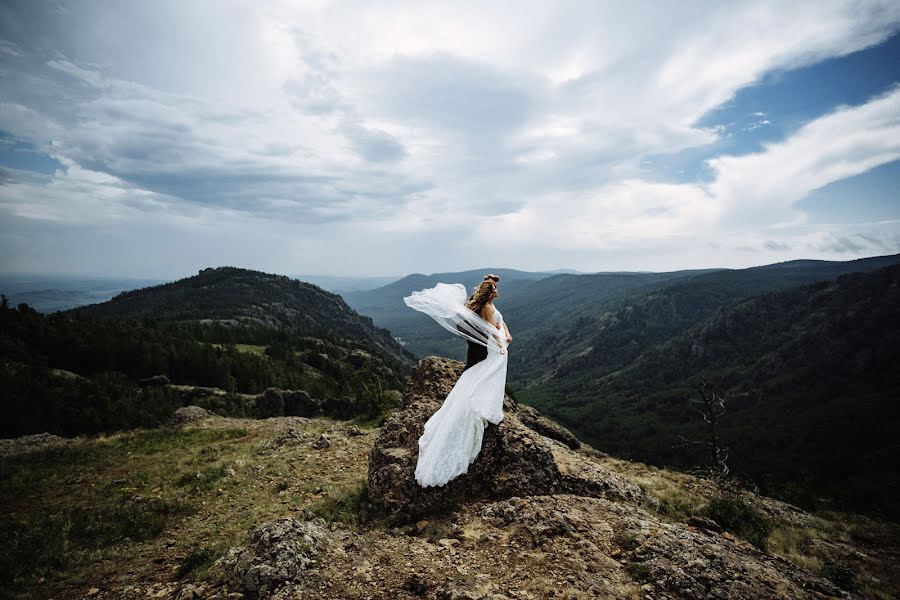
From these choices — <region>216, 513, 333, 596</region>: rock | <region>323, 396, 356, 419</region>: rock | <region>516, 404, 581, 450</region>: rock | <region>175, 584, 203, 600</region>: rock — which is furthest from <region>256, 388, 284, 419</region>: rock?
<region>175, 584, 203, 600</region>: rock

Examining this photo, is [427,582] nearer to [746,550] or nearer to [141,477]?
[746,550]

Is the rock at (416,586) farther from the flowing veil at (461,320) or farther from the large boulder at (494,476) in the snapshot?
the flowing veil at (461,320)

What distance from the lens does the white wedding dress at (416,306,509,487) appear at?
26.7 ft

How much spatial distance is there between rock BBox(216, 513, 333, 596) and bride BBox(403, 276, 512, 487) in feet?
8.02

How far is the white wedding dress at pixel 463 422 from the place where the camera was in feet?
26.7

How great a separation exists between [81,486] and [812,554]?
2078 cm

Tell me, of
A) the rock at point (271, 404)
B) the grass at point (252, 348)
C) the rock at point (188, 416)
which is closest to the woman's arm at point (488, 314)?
the rock at point (188, 416)

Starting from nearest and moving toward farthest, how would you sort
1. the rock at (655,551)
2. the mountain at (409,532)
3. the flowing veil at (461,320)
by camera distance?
1. the rock at (655,551)
2. the mountain at (409,532)
3. the flowing veil at (461,320)

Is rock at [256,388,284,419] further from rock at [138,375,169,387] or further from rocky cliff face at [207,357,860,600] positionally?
rocky cliff face at [207,357,860,600]

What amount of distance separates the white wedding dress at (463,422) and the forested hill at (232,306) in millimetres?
122548

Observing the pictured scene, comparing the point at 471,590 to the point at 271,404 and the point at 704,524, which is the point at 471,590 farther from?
the point at 271,404

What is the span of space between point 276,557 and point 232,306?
172286 millimetres

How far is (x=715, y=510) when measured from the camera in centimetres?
952

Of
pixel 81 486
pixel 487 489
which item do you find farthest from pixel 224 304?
pixel 487 489
